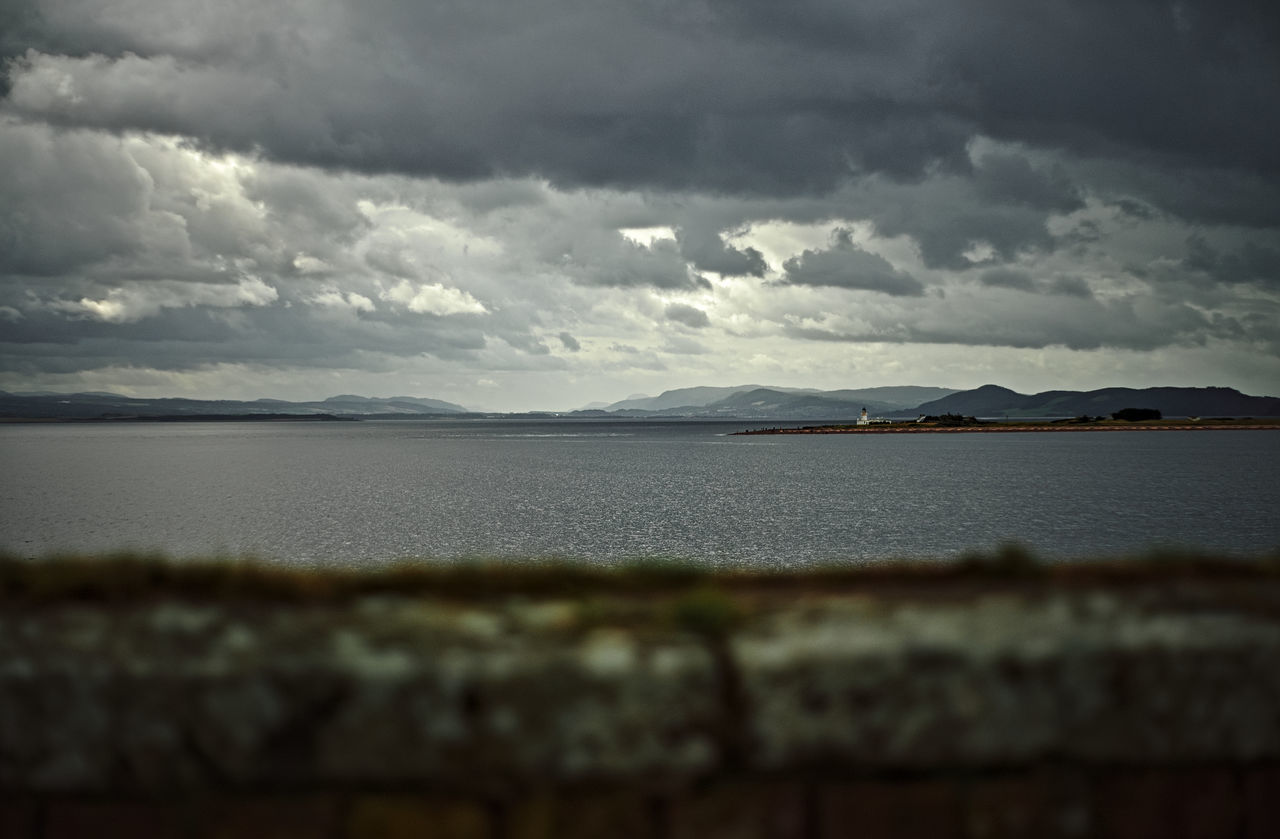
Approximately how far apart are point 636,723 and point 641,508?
5801 centimetres

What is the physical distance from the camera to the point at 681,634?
363 centimetres

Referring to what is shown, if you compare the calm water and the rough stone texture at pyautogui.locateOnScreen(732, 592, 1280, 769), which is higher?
the rough stone texture at pyautogui.locateOnScreen(732, 592, 1280, 769)

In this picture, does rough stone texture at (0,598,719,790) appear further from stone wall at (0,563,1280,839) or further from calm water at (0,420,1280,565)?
calm water at (0,420,1280,565)

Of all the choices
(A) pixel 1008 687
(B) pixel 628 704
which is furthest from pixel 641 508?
(B) pixel 628 704

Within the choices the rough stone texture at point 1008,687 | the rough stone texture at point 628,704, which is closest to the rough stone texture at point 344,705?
the rough stone texture at point 628,704

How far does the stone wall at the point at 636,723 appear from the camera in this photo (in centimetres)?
339

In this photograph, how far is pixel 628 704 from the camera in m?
3.41

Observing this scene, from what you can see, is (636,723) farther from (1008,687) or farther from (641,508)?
(641,508)

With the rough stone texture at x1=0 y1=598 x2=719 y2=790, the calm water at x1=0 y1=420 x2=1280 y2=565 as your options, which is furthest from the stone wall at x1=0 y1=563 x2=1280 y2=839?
the calm water at x1=0 y1=420 x2=1280 y2=565

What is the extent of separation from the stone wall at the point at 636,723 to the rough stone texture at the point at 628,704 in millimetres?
10

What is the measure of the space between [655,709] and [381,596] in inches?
59.1

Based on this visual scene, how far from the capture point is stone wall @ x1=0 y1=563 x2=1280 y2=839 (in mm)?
3389

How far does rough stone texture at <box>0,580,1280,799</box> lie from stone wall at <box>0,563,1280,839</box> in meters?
0.01

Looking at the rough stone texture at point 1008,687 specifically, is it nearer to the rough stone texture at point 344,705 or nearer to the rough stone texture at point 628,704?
the rough stone texture at point 628,704
